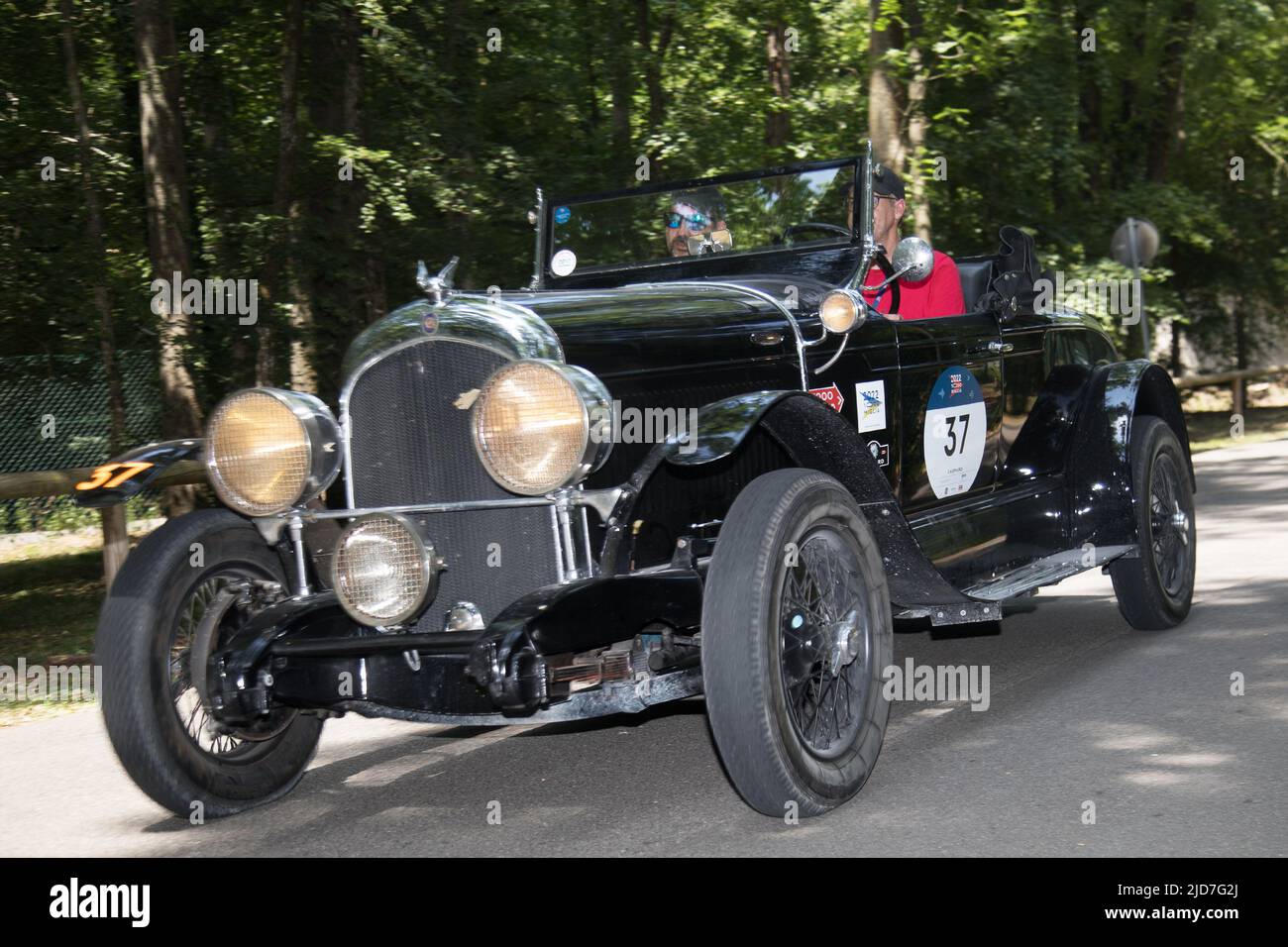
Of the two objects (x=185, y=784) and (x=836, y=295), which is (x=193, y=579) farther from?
(x=836, y=295)

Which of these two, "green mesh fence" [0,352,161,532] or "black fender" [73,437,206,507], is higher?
"green mesh fence" [0,352,161,532]

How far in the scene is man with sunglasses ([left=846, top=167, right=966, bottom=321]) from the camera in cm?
582

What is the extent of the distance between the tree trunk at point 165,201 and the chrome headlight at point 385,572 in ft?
21.6

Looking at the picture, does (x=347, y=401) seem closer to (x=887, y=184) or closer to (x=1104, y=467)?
(x=887, y=184)

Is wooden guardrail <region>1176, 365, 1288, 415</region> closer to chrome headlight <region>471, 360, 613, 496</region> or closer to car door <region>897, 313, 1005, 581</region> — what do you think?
car door <region>897, 313, 1005, 581</region>

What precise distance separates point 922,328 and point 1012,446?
0.94 m

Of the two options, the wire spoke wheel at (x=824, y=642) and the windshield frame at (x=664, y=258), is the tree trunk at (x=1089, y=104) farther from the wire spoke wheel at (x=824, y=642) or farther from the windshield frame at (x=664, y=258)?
the wire spoke wheel at (x=824, y=642)

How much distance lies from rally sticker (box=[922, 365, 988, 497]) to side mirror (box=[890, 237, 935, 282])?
61 centimetres

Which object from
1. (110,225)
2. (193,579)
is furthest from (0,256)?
(193,579)

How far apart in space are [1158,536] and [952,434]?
56.5 inches

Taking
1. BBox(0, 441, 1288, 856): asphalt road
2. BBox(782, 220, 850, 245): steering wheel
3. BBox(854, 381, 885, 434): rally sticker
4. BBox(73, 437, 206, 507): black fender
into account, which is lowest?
BBox(0, 441, 1288, 856): asphalt road

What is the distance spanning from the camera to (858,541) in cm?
430

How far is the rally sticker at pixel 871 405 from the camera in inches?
202

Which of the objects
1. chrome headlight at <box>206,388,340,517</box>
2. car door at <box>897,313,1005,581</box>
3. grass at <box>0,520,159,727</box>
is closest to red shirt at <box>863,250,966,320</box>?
car door at <box>897,313,1005,581</box>
